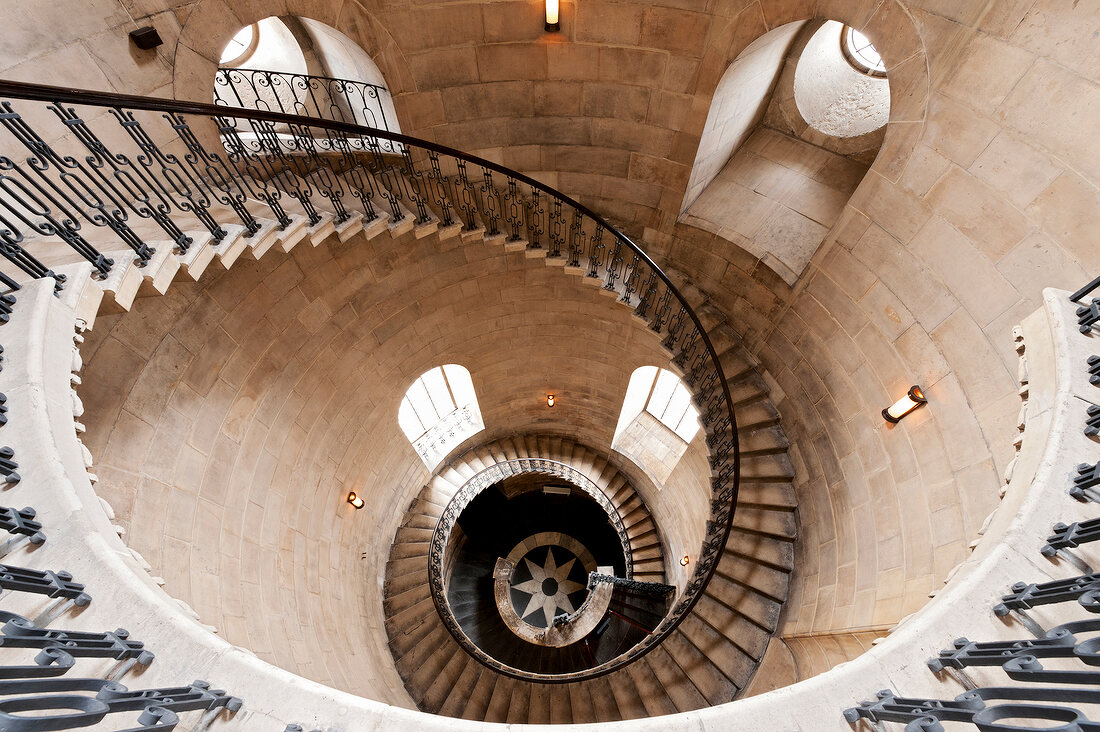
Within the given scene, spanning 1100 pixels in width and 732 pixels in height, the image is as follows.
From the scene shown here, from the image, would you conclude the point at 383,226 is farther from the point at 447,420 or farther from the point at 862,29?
the point at 447,420

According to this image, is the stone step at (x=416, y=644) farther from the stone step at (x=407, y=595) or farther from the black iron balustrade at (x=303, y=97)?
the black iron balustrade at (x=303, y=97)

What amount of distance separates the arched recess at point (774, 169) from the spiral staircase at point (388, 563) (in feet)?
3.83

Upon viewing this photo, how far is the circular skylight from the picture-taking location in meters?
6.21

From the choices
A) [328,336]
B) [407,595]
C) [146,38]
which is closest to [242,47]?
[146,38]

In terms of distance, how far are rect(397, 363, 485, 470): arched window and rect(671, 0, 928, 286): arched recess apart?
17.7ft

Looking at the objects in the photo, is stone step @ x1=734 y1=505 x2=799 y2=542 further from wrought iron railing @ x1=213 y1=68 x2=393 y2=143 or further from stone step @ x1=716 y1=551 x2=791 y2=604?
wrought iron railing @ x1=213 y1=68 x2=393 y2=143

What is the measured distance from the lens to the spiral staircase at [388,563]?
217 centimetres

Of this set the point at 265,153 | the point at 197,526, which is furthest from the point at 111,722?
the point at 265,153

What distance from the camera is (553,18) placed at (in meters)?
5.02

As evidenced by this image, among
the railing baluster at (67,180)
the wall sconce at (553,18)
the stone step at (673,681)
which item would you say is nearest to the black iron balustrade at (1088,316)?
the wall sconce at (553,18)

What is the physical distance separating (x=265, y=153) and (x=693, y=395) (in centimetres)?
586

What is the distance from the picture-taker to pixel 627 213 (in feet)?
22.1

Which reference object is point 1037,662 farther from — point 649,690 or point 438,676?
point 438,676

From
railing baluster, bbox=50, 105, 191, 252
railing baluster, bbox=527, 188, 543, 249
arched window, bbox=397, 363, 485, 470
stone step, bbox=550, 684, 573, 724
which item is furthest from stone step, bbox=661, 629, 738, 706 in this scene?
railing baluster, bbox=50, 105, 191, 252
